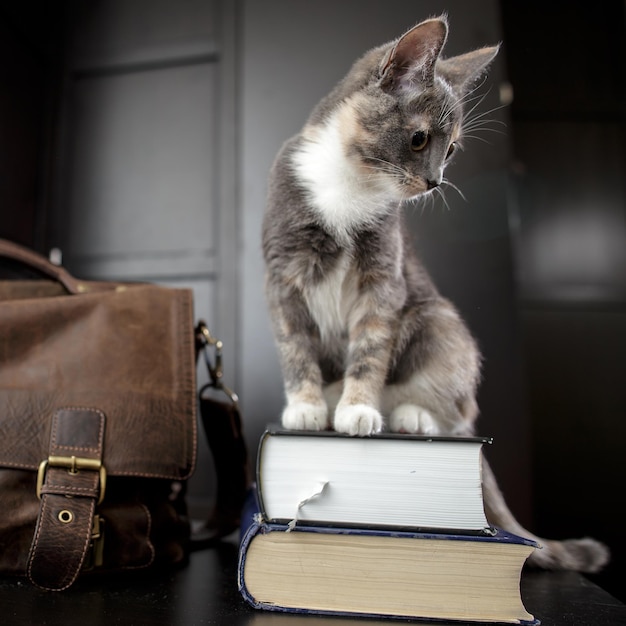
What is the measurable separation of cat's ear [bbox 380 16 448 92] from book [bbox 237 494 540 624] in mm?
535

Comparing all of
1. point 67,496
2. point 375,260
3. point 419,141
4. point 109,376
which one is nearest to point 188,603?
point 67,496

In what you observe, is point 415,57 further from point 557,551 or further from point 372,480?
point 557,551

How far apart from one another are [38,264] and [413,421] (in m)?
0.61

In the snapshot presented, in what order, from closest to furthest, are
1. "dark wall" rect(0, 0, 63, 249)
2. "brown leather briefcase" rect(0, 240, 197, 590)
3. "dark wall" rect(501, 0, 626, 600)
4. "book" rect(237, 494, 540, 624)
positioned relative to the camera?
"book" rect(237, 494, 540, 624) < "brown leather briefcase" rect(0, 240, 197, 590) < "dark wall" rect(501, 0, 626, 600) < "dark wall" rect(0, 0, 63, 249)

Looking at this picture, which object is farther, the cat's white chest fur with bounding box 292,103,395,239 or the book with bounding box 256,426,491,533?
the cat's white chest fur with bounding box 292,103,395,239

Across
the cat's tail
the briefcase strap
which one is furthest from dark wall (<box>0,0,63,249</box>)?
the cat's tail

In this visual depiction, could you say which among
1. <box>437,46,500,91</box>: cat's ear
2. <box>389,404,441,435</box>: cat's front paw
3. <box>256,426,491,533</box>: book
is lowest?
<box>256,426,491,533</box>: book

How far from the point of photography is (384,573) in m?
0.54

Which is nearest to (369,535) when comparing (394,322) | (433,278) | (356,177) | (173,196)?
(394,322)

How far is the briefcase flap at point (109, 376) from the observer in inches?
26.1

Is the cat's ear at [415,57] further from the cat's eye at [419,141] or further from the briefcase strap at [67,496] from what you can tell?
the briefcase strap at [67,496]

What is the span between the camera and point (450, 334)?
76 cm

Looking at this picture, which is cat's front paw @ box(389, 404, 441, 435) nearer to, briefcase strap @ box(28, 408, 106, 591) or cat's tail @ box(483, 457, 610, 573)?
cat's tail @ box(483, 457, 610, 573)

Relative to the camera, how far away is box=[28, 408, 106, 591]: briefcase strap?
1.98ft
